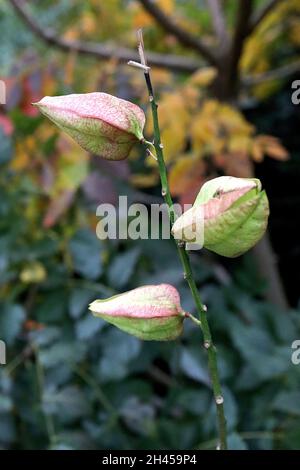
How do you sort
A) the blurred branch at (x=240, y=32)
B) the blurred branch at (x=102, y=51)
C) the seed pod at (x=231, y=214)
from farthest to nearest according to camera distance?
1. the blurred branch at (x=102, y=51)
2. the blurred branch at (x=240, y=32)
3. the seed pod at (x=231, y=214)

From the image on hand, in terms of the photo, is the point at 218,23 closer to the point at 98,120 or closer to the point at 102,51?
the point at 102,51

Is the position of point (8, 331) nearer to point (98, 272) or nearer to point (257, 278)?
point (98, 272)

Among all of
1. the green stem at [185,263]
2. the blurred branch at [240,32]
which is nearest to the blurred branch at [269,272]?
the blurred branch at [240,32]

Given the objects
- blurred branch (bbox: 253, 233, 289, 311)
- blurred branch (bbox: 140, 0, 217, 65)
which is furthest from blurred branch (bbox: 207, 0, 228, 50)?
blurred branch (bbox: 253, 233, 289, 311)

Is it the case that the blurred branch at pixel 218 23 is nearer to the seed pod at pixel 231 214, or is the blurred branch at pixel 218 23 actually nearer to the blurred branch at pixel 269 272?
the blurred branch at pixel 269 272

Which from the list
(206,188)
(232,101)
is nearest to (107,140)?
(206,188)

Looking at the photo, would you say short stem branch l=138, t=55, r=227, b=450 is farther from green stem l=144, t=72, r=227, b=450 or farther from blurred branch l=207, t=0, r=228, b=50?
blurred branch l=207, t=0, r=228, b=50
